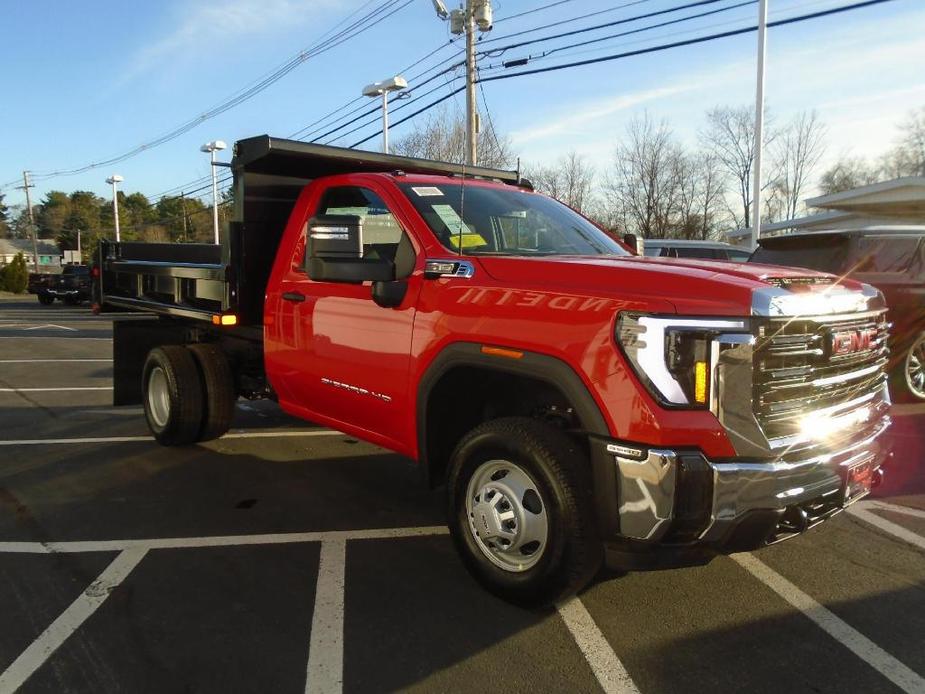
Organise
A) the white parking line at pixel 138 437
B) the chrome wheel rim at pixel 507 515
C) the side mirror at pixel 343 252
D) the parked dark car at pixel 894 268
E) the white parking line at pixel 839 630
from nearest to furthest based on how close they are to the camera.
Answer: the white parking line at pixel 839 630 → the chrome wheel rim at pixel 507 515 → the side mirror at pixel 343 252 → the white parking line at pixel 138 437 → the parked dark car at pixel 894 268

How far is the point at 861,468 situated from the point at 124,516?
4.32 metres

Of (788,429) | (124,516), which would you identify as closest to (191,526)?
(124,516)

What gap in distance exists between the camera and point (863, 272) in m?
7.67

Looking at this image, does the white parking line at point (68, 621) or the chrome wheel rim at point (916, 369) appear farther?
the chrome wheel rim at point (916, 369)

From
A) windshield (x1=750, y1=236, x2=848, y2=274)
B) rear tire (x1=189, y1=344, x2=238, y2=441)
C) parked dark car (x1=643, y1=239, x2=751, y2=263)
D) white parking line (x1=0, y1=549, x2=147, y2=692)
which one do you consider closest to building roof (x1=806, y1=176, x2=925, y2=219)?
parked dark car (x1=643, y1=239, x2=751, y2=263)

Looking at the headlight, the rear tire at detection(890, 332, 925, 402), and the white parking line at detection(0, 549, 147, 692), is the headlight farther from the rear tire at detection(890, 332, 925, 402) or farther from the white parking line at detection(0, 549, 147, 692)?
the rear tire at detection(890, 332, 925, 402)

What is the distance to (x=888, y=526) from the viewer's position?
4387 millimetres

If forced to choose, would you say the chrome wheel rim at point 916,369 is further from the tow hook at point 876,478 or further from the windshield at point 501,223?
the tow hook at point 876,478

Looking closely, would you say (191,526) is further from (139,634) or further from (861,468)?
(861,468)

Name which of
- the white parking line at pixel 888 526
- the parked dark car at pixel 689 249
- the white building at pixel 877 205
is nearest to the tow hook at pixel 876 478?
the white parking line at pixel 888 526

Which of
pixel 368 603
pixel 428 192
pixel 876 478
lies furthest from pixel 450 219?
pixel 876 478

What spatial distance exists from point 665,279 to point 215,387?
4.40 metres

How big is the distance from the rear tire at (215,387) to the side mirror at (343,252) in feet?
7.86

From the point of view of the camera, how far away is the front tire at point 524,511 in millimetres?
2990
